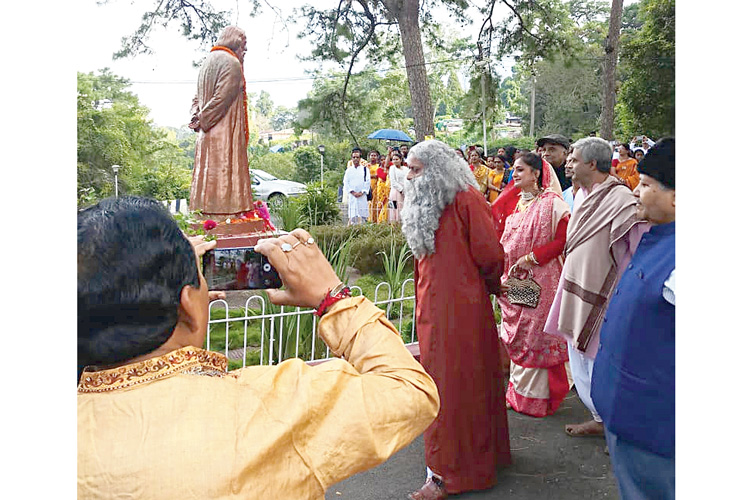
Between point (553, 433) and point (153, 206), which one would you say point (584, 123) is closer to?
point (553, 433)

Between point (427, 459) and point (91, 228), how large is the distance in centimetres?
239

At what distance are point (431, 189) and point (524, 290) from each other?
3.77 ft

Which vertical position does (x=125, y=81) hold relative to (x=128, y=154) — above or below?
above

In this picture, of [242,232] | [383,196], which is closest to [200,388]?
[242,232]

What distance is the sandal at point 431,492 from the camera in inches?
119

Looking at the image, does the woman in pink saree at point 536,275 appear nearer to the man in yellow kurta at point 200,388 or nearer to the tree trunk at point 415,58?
the man in yellow kurta at point 200,388

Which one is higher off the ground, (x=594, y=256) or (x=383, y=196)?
(x=383, y=196)

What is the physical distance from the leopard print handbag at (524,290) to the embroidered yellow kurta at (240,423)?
9.49ft

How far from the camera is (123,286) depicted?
0.99 meters

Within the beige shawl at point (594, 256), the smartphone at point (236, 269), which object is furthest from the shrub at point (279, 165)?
the smartphone at point (236, 269)

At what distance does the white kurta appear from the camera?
40.3ft

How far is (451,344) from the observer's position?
3037 millimetres

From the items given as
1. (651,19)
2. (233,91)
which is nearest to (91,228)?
(651,19)

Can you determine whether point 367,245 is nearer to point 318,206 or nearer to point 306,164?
point 318,206
